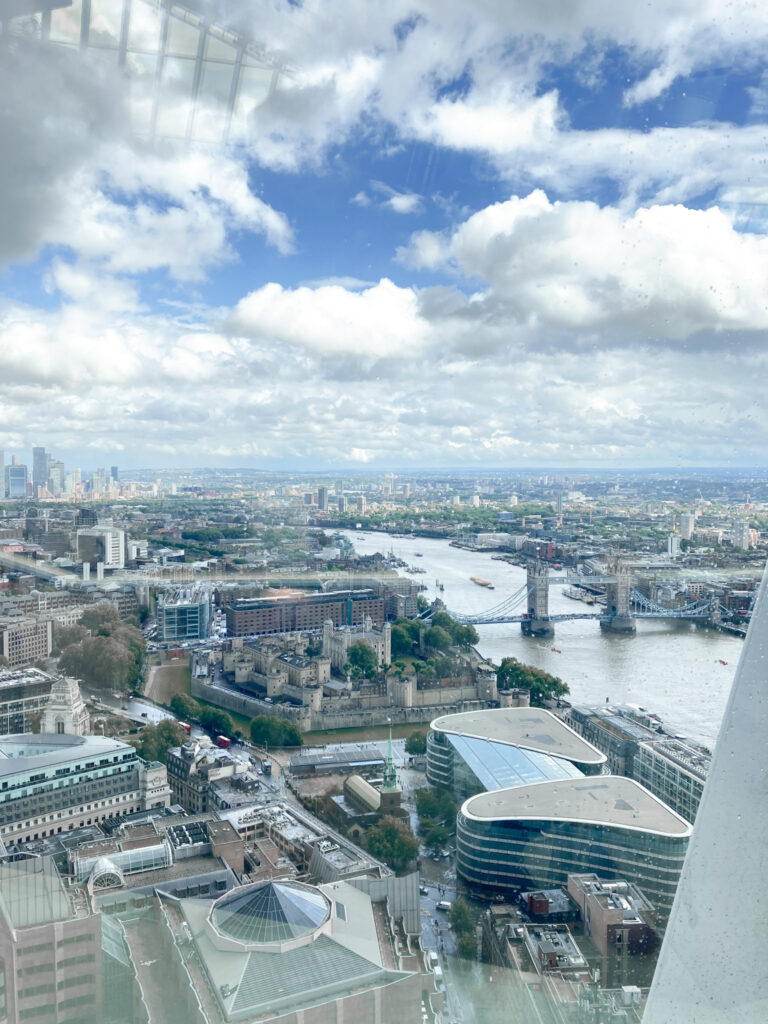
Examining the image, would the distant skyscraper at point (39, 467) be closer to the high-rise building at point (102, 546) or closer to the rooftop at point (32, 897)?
the high-rise building at point (102, 546)

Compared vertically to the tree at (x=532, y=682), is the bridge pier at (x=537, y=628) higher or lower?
lower

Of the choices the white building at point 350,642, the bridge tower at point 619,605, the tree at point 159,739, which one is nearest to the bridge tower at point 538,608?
the bridge tower at point 619,605

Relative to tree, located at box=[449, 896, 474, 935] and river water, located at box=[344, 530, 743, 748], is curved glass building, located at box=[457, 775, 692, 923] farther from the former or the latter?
river water, located at box=[344, 530, 743, 748]

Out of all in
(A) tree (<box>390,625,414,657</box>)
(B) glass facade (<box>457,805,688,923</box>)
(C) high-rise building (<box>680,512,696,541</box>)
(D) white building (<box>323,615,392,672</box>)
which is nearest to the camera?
(B) glass facade (<box>457,805,688,923</box>)

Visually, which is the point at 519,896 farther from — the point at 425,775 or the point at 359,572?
the point at 359,572

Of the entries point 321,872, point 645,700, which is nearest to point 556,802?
point 321,872

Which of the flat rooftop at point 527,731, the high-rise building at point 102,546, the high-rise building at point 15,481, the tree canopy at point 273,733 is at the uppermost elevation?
the high-rise building at point 15,481

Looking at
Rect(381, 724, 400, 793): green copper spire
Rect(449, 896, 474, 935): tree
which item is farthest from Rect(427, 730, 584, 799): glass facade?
Rect(449, 896, 474, 935): tree
